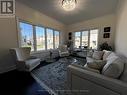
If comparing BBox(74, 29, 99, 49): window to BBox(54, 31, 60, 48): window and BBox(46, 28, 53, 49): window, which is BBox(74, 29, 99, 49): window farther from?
BBox(46, 28, 53, 49): window

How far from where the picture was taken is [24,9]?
397cm

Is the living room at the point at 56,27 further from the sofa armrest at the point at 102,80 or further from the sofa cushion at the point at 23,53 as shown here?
the sofa cushion at the point at 23,53

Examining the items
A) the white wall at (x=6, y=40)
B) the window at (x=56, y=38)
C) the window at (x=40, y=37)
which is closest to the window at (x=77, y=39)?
the window at (x=56, y=38)

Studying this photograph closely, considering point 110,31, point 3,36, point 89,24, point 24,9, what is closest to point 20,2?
point 24,9

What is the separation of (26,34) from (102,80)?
4096mm

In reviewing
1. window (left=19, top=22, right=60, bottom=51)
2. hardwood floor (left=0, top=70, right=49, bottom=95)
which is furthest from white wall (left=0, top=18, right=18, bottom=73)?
hardwood floor (left=0, top=70, right=49, bottom=95)

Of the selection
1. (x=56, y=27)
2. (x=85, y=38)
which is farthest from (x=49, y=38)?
(x=85, y=38)

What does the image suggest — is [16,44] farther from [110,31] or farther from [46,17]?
[110,31]

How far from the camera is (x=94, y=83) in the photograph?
131 cm

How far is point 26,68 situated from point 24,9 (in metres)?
2.71

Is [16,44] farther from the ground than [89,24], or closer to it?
closer to it

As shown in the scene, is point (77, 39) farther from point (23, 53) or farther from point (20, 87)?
point (20, 87)

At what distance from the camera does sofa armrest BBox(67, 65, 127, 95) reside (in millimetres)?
1063

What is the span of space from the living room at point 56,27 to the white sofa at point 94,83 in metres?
0.07
